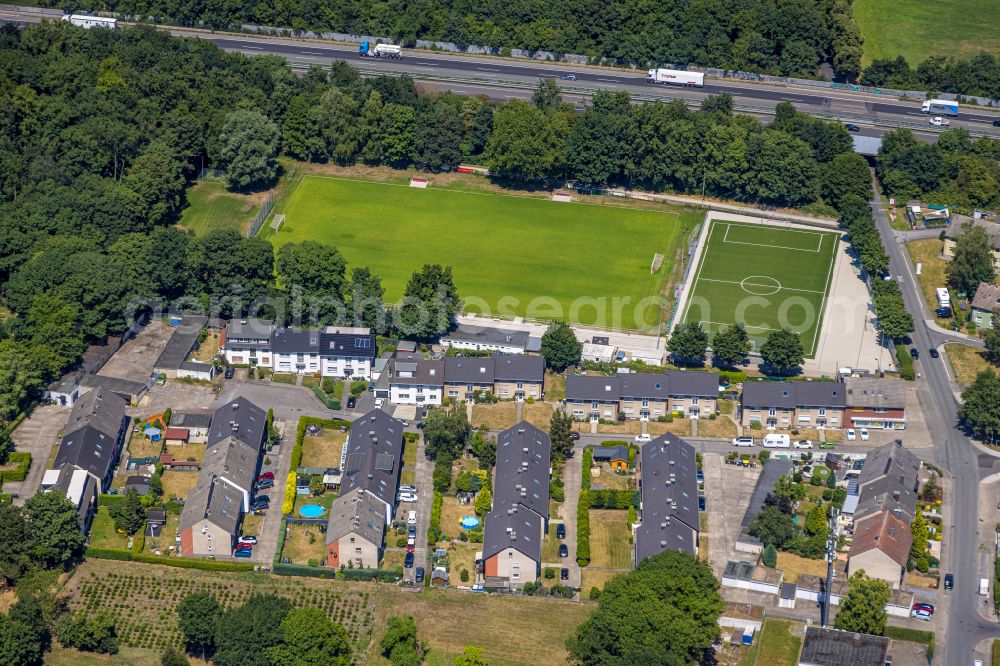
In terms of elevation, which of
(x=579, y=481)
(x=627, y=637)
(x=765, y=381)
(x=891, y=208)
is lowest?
(x=627, y=637)

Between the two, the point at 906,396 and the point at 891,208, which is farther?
the point at 891,208

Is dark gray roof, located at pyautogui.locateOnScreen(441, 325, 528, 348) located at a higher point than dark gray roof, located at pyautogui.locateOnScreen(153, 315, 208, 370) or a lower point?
higher

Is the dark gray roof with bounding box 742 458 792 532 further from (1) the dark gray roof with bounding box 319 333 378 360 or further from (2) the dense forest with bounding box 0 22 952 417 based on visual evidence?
(1) the dark gray roof with bounding box 319 333 378 360

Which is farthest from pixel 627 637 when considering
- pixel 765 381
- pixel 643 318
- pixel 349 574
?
pixel 643 318

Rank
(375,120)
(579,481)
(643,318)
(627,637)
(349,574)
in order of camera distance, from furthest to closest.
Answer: (375,120) < (643,318) < (579,481) < (349,574) < (627,637)

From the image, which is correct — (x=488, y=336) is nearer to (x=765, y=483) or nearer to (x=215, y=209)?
(x=765, y=483)

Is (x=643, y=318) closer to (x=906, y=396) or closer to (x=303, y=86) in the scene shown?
(x=906, y=396)

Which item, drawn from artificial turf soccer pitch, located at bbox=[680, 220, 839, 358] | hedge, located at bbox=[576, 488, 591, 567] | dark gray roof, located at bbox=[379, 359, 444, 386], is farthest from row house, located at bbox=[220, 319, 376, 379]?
artificial turf soccer pitch, located at bbox=[680, 220, 839, 358]
